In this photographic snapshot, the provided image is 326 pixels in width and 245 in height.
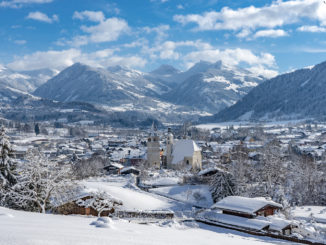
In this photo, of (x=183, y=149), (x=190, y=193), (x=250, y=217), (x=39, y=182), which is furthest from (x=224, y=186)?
(x=183, y=149)

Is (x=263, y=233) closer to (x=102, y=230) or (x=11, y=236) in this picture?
(x=102, y=230)

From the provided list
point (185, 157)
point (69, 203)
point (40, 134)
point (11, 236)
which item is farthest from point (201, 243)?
point (40, 134)

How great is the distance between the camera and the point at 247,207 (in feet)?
90.5

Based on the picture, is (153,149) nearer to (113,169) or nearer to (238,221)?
(113,169)

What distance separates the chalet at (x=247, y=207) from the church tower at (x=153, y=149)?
136 feet

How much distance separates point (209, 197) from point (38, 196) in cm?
2676

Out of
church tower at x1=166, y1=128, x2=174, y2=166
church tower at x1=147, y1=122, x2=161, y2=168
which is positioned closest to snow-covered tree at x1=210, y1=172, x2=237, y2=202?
church tower at x1=147, y1=122, x2=161, y2=168

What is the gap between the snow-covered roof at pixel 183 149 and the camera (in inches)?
2719

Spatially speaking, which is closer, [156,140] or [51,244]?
[51,244]

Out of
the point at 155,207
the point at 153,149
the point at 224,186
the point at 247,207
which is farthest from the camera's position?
the point at 153,149

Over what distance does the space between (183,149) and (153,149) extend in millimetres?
6388

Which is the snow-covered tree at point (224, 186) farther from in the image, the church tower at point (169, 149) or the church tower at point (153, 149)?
the church tower at point (169, 149)

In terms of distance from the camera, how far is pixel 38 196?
2139cm

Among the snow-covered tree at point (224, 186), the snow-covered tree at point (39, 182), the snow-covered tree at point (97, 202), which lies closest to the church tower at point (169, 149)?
the snow-covered tree at point (224, 186)
